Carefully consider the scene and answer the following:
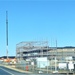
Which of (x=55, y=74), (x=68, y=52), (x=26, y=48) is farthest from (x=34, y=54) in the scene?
(x=55, y=74)

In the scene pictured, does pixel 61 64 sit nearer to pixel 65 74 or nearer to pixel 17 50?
pixel 65 74

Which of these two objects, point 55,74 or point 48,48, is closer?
point 55,74

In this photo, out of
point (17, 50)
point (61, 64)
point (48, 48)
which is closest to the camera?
point (61, 64)

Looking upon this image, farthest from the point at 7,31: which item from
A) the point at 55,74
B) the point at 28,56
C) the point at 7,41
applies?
the point at 55,74

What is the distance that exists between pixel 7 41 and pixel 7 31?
3042 millimetres

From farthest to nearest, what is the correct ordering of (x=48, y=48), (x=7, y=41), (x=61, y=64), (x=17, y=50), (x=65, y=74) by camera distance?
(x=17, y=50) < (x=48, y=48) < (x=7, y=41) < (x=61, y=64) < (x=65, y=74)

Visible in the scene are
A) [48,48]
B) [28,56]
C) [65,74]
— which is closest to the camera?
[65,74]

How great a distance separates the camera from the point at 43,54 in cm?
9638

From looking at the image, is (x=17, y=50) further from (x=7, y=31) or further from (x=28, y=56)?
(x=7, y=31)

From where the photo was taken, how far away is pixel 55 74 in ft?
127

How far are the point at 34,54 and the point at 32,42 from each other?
29.3 ft

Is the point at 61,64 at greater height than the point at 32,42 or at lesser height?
lesser

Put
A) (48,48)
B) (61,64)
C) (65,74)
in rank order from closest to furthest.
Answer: (65,74) < (61,64) < (48,48)

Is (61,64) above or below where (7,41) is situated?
below
